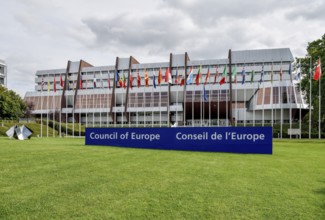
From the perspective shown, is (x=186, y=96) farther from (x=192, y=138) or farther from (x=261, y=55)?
(x=192, y=138)

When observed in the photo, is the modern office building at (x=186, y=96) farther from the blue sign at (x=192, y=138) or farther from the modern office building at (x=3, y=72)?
the blue sign at (x=192, y=138)

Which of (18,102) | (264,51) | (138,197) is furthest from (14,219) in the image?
(264,51)

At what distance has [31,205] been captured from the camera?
15.8ft

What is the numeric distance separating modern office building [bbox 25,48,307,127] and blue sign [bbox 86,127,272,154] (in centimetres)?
3887

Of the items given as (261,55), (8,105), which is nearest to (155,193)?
(8,105)

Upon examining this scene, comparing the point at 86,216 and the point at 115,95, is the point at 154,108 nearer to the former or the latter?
the point at 115,95

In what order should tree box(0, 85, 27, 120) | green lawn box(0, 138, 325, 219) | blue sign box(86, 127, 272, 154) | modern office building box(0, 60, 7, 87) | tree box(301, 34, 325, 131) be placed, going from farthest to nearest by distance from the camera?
modern office building box(0, 60, 7, 87)
tree box(0, 85, 27, 120)
tree box(301, 34, 325, 131)
blue sign box(86, 127, 272, 154)
green lawn box(0, 138, 325, 219)

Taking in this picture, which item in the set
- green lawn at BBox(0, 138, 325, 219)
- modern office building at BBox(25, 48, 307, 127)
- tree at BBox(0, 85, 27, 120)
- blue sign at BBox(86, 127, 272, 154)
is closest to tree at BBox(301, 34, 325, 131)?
modern office building at BBox(25, 48, 307, 127)

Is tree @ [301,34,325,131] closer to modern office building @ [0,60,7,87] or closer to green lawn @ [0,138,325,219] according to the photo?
green lawn @ [0,138,325,219]

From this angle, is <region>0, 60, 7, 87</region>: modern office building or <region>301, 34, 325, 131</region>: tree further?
<region>0, 60, 7, 87</region>: modern office building

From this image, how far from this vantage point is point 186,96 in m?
69.4

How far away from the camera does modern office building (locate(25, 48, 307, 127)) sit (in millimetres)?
60750

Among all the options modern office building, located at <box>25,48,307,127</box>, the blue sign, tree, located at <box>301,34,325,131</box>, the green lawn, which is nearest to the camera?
the green lawn

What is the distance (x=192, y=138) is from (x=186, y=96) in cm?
5253
